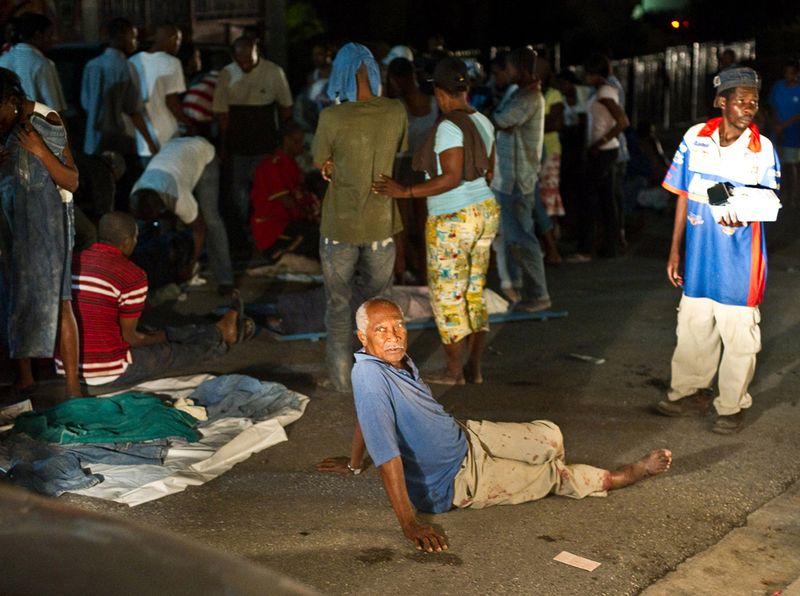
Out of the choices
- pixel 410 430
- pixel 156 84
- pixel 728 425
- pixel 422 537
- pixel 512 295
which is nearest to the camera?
pixel 422 537

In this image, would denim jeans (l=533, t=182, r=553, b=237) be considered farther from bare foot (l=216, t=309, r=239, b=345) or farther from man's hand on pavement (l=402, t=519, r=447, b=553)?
man's hand on pavement (l=402, t=519, r=447, b=553)

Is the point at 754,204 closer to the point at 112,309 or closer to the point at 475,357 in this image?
the point at 475,357

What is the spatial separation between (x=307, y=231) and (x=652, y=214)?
4620 millimetres

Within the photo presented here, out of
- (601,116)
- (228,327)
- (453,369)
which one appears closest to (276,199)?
(228,327)

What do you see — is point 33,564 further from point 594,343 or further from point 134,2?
point 134,2

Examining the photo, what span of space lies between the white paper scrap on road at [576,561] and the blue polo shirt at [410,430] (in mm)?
566

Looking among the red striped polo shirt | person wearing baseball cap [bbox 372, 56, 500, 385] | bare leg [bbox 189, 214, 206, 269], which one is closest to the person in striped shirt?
the red striped polo shirt

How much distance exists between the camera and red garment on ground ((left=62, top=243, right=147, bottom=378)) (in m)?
7.11

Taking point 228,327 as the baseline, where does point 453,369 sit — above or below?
below

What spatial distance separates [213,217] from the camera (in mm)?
9555

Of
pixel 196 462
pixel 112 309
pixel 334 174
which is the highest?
pixel 334 174

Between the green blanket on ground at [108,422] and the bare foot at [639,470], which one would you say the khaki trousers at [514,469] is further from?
the green blanket on ground at [108,422]

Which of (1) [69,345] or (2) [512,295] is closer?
(1) [69,345]

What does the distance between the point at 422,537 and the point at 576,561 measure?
63 cm
